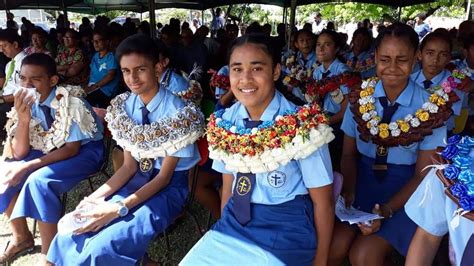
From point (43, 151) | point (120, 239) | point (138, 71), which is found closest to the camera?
point (120, 239)

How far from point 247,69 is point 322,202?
2.26 feet

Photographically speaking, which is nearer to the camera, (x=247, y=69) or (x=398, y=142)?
(x=247, y=69)

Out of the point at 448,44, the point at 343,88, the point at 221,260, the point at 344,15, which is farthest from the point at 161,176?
the point at 344,15

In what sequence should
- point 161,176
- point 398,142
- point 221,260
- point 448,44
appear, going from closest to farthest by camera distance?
point 221,260 → point 398,142 → point 161,176 → point 448,44

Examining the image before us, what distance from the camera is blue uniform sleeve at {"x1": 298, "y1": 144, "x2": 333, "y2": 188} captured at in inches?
71.4

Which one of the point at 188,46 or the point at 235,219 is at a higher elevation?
the point at 188,46

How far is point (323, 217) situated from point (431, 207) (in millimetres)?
483

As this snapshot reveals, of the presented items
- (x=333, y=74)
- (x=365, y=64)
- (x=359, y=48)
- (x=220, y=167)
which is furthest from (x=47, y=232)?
(x=359, y=48)

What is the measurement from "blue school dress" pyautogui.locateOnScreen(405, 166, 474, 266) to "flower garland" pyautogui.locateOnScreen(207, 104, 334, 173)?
46 centimetres

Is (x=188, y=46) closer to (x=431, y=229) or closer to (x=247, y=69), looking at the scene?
(x=247, y=69)

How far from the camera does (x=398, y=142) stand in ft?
7.19

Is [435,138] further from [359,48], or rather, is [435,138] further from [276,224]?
[359,48]

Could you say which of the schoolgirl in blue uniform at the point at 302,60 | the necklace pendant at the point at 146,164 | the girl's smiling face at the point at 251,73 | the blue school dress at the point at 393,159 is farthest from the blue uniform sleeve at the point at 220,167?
the schoolgirl in blue uniform at the point at 302,60

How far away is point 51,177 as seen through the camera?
104 inches
